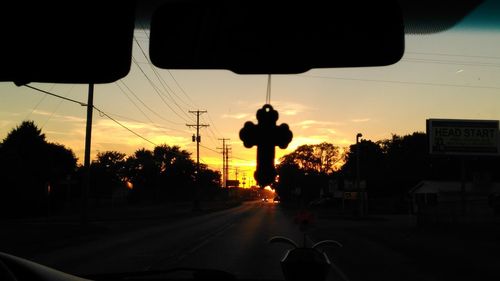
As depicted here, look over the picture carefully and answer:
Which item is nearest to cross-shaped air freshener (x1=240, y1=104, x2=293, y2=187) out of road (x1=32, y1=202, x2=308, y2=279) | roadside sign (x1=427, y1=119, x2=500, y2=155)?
road (x1=32, y1=202, x2=308, y2=279)

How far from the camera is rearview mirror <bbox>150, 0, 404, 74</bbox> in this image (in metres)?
3.12

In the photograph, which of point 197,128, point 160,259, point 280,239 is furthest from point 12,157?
point 280,239

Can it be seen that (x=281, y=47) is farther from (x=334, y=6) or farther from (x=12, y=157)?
(x=12, y=157)

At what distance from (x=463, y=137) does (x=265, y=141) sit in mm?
42962

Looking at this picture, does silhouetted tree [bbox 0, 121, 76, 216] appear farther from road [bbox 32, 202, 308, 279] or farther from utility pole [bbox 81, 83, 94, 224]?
road [bbox 32, 202, 308, 279]

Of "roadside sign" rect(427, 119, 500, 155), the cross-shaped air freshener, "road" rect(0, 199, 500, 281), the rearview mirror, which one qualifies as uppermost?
"roadside sign" rect(427, 119, 500, 155)

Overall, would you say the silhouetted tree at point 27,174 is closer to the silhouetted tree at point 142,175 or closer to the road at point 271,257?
the road at point 271,257

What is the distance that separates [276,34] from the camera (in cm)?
311

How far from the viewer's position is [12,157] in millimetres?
53156

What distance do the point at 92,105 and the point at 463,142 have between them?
26604mm

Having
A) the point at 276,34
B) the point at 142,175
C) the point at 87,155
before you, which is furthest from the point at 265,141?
the point at 142,175

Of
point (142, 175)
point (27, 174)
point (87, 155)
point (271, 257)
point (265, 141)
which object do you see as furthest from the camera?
point (142, 175)

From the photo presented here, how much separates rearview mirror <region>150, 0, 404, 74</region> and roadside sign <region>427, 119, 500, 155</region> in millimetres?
41056

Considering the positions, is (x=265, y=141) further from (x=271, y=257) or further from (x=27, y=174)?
(x=27, y=174)
